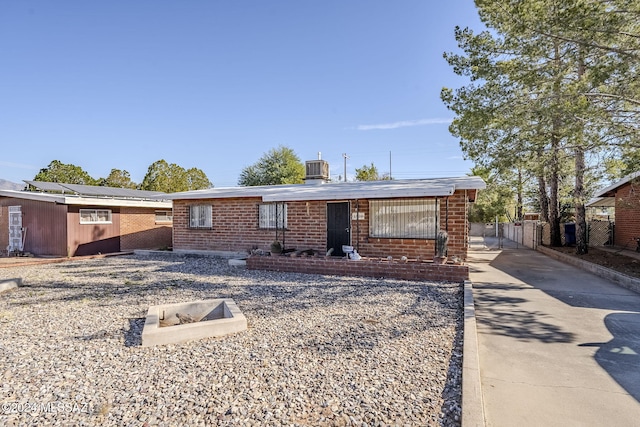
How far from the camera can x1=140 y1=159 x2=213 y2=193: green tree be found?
33469 mm

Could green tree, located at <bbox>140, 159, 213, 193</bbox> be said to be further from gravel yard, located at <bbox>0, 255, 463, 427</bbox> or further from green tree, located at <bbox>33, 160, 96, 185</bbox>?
gravel yard, located at <bbox>0, 255, 463, 427</bbox>

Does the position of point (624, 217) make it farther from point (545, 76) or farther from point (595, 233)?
point (545, 76)

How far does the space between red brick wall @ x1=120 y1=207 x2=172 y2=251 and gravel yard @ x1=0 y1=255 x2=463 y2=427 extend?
997 centimetres

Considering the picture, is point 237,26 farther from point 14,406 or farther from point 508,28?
point 14,406

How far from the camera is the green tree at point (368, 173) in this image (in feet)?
122

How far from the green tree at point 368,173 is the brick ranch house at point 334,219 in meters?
25.4

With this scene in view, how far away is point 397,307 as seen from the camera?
19.5 ft

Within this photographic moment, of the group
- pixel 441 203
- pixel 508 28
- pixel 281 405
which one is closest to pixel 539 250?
pixel 441 203

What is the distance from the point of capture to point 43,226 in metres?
14.7

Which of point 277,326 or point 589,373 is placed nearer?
point 589,373

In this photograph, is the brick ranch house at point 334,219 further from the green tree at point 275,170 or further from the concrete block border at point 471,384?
the green tree at point 275,170

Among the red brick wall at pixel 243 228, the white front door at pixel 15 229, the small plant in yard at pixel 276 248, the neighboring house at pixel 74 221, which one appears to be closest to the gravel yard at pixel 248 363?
the small plant in yard at pixel 276 248

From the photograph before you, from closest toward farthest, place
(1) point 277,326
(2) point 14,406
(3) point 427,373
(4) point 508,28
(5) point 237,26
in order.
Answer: (2) point 14,406 → (3) point 427,373 → (1) point 277,326 → (4) point 508,28 → (5) point 237,26

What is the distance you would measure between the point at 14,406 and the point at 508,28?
1161cm
